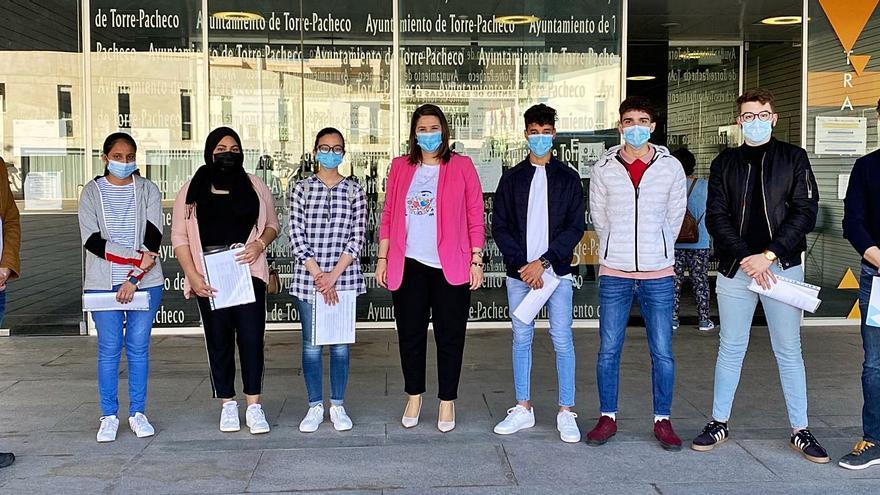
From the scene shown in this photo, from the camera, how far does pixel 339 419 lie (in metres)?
5.23

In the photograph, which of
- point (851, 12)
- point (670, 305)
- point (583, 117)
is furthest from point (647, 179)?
point (851, 12)

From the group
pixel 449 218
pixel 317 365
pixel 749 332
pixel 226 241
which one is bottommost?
pixel 317 365

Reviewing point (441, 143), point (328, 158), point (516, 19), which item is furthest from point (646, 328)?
point (516, 19)

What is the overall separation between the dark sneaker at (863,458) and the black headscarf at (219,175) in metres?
3.46

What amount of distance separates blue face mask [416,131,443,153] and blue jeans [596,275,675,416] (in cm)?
Result: 119

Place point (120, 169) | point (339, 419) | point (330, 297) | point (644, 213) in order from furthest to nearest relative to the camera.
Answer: point (339, 419)
point (330, 297)
point (120, 169)
point (644, 213)

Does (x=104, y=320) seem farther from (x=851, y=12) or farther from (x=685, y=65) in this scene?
(x=685, y=65)

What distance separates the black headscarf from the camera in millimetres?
5012

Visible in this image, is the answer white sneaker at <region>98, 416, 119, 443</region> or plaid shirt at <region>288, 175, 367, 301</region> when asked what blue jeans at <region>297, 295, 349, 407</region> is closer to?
plaid shirt at <region>288, 175, 367, 301</region>

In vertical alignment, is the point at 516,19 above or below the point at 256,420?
above

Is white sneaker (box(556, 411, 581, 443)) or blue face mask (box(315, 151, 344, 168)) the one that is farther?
blue face mask (box(315, 151, 344, 168))

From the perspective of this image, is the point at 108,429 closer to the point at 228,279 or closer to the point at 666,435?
the point at 228,279

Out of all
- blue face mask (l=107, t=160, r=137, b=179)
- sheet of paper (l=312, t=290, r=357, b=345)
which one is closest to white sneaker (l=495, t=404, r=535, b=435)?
sheet of paper (l=312, t=290, r=357, b=345)

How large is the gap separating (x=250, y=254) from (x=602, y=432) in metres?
2.20
